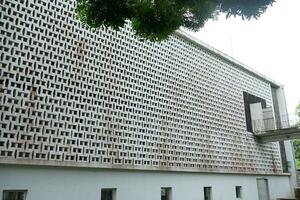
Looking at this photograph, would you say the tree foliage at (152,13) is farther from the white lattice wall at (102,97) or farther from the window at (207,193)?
the window at (207,193)

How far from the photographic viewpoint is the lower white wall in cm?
567

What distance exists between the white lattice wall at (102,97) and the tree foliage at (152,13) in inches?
98.2

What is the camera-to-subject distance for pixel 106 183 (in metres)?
7.12

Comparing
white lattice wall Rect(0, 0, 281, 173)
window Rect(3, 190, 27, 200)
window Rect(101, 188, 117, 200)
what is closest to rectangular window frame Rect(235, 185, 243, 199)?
white lattice wall Rect(0, 0, 281, 173)

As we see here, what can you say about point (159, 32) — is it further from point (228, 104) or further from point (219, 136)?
point (228, 104)

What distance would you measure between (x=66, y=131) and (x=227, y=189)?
7236mm

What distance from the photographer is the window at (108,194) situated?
717cm

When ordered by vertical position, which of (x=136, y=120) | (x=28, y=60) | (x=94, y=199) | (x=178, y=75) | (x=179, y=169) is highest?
(x=178, y=75)

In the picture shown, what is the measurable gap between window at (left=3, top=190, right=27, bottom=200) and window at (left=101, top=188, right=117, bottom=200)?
198 centimetres

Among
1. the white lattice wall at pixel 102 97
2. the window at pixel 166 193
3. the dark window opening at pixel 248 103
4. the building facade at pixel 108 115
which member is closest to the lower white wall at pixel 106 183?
the building facade at pixel 108 115

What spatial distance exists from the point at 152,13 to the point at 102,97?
370 centimetres

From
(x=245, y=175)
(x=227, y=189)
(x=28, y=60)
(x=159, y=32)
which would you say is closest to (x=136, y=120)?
(x=28, y=60)

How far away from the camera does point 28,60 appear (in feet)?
20.0

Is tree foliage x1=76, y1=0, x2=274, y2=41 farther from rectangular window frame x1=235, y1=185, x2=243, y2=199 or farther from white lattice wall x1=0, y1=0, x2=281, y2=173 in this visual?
rectangular window frame x1=235, y1=185, x2=243, y2=199
